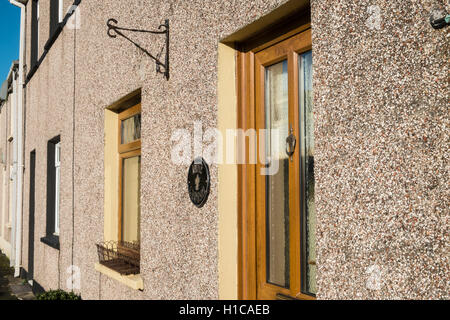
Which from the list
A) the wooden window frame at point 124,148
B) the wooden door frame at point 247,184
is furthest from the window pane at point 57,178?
the wooden door frame at point 247,184

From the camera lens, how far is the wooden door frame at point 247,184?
283 cm

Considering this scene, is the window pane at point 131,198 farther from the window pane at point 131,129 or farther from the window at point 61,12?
the window at point 61,12

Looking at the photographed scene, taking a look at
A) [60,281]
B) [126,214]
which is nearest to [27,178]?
[60,281]

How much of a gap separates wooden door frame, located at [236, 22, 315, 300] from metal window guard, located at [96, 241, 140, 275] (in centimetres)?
161

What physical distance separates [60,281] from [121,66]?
138 inches

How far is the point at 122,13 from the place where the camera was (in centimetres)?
448

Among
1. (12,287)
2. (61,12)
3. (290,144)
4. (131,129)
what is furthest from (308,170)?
(12,287)

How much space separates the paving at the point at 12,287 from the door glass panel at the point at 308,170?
22.9ft

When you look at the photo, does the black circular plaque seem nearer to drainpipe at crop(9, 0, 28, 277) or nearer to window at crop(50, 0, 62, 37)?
window at crop(50, 0, 62, 37)

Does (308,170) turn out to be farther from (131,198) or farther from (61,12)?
(61,12)

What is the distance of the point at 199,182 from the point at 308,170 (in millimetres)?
899

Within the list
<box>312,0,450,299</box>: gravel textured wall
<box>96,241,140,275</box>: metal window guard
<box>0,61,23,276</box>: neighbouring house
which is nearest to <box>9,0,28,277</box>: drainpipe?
<box>0,61,23,276</box>: neighbouring house

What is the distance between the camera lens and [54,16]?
752cm

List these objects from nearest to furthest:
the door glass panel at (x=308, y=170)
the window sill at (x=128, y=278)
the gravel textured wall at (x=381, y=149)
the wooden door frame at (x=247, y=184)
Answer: the gravel textured wall at (x=381, y=149), the door glass panel at (x=308, y=170), the wooden door frame at (x=247, y=184), the window sill at (x=128, y=278)
